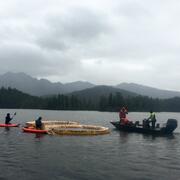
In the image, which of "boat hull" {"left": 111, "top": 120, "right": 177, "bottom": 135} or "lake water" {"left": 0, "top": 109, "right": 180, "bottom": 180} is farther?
"boat hull" {"left": 111, "top": 120, "right": 177, "bottom": 135}

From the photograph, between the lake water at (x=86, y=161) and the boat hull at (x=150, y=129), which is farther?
the boat hull at (x=150, y=129)

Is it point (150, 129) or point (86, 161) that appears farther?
point (150, 129)

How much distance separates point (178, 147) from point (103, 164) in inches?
544

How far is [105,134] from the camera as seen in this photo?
46906 mm

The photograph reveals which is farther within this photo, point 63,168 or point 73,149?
point 73,149

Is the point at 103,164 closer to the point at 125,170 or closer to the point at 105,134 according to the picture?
the point at 125,170

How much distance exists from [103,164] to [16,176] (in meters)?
6.54

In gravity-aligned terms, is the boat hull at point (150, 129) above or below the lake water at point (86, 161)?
above

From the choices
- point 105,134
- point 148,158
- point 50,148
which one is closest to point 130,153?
point 148,158

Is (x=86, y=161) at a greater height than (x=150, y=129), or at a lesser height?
lesser

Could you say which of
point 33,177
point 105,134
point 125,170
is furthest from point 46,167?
point 105,134

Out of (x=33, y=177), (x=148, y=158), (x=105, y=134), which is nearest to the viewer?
(x=33, y=177)

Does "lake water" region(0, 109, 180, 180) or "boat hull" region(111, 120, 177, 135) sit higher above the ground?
"boat hull" region(111, 120, 177, 135)

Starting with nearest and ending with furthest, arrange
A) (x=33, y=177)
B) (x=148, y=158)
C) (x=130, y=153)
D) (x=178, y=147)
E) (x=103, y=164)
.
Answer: (x=33, y=177), (x=103, y=164), (x=148, y=158), (x=130, y=153), (x=178, y=147)
